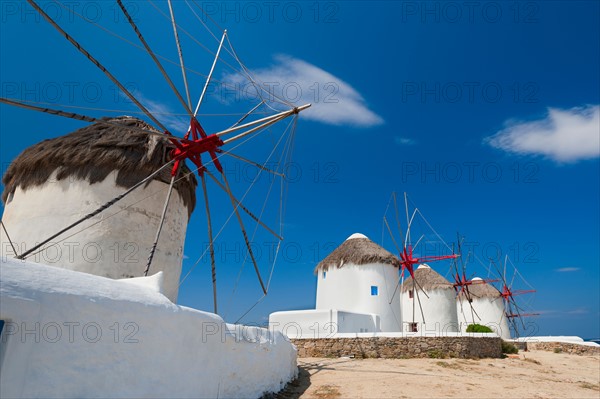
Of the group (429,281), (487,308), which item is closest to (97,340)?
(429,281)

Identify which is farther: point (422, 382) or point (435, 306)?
point (435, 306)

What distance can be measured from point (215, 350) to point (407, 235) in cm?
1853

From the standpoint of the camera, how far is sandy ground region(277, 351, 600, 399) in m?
8.41

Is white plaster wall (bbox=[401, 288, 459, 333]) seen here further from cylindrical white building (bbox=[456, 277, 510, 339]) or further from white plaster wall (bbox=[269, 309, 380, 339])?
white plaster wall (bbox=[269, 309, 380, 339])

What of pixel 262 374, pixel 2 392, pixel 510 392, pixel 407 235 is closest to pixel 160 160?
pixel 262 374

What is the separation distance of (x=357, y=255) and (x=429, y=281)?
12.6 m

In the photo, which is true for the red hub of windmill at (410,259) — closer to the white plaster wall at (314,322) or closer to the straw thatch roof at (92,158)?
the white plaster wall at (314,322)

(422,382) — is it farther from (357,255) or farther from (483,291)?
(483,291)

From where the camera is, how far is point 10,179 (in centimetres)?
972

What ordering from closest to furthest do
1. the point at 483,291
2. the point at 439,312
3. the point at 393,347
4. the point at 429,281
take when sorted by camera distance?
the point at 393,347
the point at 439,312
the point at 429,281
the point at 483,291

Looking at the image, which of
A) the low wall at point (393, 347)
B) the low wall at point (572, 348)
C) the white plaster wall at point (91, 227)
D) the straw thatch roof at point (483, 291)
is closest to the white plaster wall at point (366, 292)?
the low wall at point (393, 347)

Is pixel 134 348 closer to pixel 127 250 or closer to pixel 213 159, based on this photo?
pixel 127 250

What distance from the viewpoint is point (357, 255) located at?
73.2ft

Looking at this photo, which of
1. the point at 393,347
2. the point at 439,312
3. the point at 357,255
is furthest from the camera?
the point at 439,312
